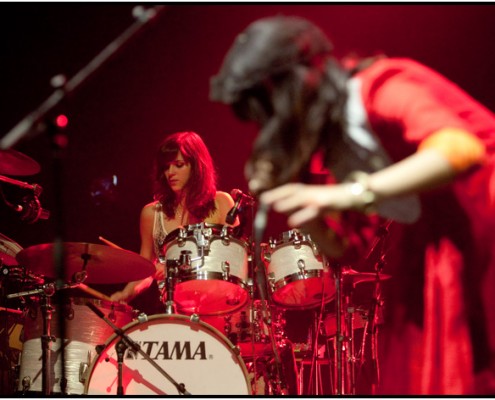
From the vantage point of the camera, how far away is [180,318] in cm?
316

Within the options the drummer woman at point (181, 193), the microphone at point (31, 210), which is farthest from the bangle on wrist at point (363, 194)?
the microphone at point (31, 210)

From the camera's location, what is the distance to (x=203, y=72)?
A: 366 centimetres

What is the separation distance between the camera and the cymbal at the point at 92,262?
3.18 meters

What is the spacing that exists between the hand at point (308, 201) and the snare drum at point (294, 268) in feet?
6.92

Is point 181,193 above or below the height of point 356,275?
above

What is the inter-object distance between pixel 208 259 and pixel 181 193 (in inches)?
33.9

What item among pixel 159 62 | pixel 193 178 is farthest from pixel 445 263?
pixel 193 178

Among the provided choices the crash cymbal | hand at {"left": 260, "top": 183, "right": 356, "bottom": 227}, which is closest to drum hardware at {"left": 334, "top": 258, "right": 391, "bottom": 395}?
hand at {"left": 260, "top": 183, "right": 356, "bottom": 227}

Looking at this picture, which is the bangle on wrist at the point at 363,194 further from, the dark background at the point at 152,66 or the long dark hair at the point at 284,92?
the dark background at the point at 152,66

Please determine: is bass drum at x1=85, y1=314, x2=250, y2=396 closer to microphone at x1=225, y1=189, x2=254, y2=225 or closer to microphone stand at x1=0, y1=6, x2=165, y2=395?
microphone at x1=225, y1=189, x2=254, y2=225

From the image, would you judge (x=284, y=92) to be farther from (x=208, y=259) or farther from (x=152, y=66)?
(x=152, y=66)

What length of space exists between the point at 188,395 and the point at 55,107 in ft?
5.54

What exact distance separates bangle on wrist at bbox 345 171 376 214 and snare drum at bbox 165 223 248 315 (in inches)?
80.5

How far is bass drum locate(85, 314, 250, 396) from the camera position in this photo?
3.13 meters
